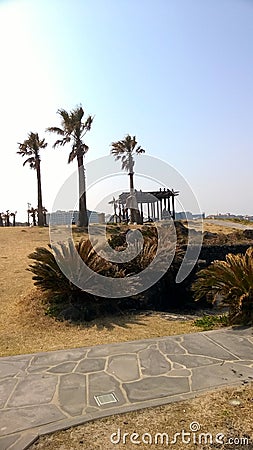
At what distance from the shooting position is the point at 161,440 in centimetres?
236

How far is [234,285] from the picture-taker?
5.34 meters

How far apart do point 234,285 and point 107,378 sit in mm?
2801

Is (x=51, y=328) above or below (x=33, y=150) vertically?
below

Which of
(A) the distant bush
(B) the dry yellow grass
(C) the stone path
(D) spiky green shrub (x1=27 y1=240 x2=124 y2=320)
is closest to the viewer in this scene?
(C) the stone path

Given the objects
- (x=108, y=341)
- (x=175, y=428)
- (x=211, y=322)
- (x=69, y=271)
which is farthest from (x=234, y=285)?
(x=175, y=428)

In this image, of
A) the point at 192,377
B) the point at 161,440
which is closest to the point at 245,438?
the point at 161,440

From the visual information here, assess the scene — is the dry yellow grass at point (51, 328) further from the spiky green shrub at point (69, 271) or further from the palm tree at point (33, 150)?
the palm tree at point (33, 150)

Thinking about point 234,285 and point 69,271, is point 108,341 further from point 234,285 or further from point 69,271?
point 234,285

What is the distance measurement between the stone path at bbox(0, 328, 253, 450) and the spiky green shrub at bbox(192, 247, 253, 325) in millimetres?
621

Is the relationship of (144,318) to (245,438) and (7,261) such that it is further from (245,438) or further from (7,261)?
(7,261)

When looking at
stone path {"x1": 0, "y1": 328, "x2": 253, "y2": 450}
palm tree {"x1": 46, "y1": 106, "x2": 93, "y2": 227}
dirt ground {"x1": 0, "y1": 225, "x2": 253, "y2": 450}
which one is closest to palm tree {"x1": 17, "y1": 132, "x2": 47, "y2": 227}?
palm tree {"x1": 46, "y1": 106, "x2": 93, "y2": 227}

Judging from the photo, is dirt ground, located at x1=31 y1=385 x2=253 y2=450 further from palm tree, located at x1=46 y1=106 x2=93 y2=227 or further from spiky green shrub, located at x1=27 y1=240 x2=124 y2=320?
palm tree, located at x1=46 y1=106 x2=93 y2=227

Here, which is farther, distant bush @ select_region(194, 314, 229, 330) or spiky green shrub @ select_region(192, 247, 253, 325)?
distant bush @ select_region(194, 314, 229, 330)

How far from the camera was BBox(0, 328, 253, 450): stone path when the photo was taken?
2701 mm
